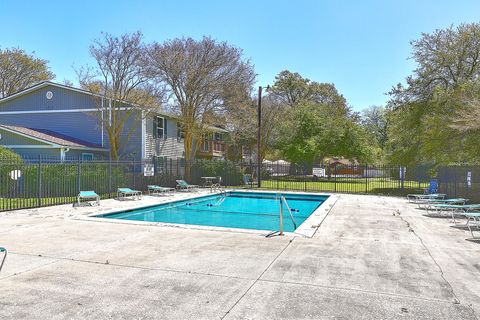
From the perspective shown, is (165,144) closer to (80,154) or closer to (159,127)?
(159,127)

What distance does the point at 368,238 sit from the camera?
9.22 m

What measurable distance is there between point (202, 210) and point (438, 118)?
12.8 m

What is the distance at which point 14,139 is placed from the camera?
2336 centimetres

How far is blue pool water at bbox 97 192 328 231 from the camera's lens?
13.9m

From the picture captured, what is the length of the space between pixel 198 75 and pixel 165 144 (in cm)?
716

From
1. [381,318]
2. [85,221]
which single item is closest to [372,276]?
[381,318]

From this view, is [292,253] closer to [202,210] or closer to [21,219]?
[21,219]

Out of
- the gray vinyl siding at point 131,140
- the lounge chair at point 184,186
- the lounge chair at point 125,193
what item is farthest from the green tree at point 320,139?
the lounge chair at point 125,193

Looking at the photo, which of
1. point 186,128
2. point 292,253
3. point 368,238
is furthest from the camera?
point 186,128

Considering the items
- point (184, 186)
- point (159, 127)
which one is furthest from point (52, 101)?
point (184, 186)

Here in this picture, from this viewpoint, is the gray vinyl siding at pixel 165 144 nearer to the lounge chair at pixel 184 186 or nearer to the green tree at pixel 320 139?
the lounge chair at pixel 184 186

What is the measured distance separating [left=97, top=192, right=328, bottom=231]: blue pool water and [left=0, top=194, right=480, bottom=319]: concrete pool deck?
3.85m

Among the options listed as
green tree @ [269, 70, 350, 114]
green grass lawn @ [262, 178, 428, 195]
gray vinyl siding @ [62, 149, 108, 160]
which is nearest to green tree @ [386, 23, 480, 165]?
green grass lawn @ [262, 178, 428, 195]

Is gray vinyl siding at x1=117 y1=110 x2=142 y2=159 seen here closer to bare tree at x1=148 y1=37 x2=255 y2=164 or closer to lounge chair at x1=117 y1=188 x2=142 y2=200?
bare tree at x1=148 y1=37 x2=255 y2=164
